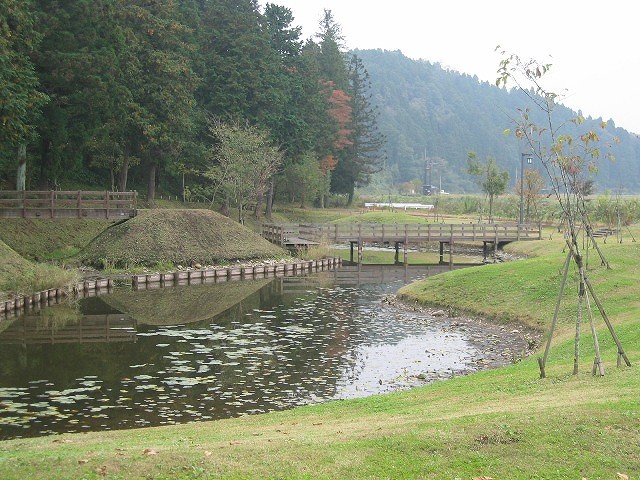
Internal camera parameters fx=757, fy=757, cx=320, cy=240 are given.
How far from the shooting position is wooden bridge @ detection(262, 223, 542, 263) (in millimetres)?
58156

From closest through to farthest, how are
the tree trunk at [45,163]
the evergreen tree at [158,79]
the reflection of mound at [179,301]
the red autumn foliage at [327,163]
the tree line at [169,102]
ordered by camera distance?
the reflection of mound at [179,301], the tree line at [169,102], the tree trunk at [45,163], the evergreen tree at [158,79], the red autumn foliage at [327,163]

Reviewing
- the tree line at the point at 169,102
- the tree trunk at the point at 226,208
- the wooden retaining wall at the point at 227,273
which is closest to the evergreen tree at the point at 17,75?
the tree line at the point at 169,102

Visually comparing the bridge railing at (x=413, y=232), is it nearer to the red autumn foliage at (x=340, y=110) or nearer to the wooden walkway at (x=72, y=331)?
the red autumn foliage at (x=340, y=110)

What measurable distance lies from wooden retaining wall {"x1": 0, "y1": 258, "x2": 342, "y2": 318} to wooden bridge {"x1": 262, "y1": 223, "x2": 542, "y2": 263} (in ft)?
15.5

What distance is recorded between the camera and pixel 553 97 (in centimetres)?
1620

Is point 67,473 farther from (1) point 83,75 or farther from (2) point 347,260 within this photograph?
(2) point 347,260

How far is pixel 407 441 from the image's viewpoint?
36.4ft

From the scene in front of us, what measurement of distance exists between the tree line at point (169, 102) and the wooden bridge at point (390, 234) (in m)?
6.87

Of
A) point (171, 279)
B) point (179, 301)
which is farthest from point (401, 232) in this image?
point (179, 301)

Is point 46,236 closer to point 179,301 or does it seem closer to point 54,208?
point 54,208

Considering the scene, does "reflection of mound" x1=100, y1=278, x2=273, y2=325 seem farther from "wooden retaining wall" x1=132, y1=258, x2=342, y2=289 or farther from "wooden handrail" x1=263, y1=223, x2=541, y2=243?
"wooden handrail" x1=263, y1=223, x2=541, y2=243

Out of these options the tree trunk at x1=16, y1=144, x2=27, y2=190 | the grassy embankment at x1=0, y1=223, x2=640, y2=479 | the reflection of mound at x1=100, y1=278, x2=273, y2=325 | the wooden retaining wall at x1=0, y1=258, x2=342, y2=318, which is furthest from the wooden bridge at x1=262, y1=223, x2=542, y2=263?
the grassy embankment at x1=0, y1=223, x2=640, y2=479

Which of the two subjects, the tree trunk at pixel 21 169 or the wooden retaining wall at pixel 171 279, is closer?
the wooden retaining wall at pixel 171 279

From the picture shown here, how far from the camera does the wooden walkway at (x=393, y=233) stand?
58344 mm
